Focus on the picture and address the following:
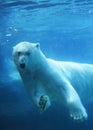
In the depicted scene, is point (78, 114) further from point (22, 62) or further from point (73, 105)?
point (22, 62)

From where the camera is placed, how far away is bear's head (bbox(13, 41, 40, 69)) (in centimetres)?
443

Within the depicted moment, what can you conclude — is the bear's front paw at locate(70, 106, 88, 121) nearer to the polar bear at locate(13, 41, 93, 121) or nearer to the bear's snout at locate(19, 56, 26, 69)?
the polar bear at locate(13, 41, 93, 121)

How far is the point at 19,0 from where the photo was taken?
7043mm

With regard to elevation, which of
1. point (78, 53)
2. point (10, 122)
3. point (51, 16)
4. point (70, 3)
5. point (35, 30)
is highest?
point (70, 3)

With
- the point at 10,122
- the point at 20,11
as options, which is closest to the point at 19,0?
the point at 20,11

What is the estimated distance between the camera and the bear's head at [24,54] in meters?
4.43

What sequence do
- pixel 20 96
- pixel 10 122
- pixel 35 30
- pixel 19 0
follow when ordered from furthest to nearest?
pixel 35 30 → pixel 20 96 → pixel 10 122 → pixel 19 0

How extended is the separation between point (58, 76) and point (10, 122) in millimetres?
4056

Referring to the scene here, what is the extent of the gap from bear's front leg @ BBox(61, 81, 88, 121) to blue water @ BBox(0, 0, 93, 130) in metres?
2.87

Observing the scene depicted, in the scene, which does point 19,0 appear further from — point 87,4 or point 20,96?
point 20,96

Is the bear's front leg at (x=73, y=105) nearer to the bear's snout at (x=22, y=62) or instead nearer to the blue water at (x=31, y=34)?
the bear's snout at (x=22, y=62)

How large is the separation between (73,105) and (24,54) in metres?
1.11

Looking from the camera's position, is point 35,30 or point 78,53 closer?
point 35,30

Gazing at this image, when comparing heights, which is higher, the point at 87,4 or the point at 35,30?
the point at 87,4
